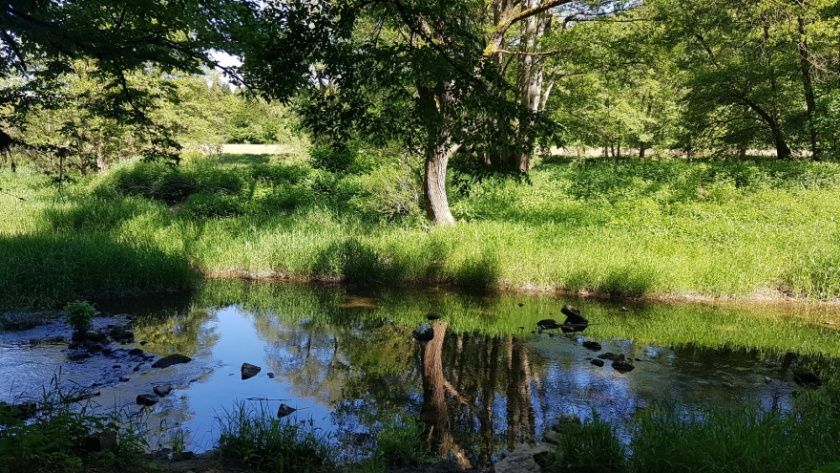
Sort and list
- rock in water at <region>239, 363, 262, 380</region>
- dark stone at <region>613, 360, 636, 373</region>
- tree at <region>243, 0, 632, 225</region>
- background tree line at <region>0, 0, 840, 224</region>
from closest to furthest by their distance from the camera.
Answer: tree at <region>243, 0, 632, 225</region>, background tree line at <region>0, 0, 840, 224</region>, rock in water at <region>239, 363, 262, 380</region>, dark stone at <region>613, 360, 636, 373</region>

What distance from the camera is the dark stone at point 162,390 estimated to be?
684 cm

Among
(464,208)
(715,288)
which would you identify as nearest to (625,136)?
(464,208)

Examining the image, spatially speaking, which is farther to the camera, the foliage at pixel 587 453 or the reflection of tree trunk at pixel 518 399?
the reflection of tree trunk at pixel 518 399

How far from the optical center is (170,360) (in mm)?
8023

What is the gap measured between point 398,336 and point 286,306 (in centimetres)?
284

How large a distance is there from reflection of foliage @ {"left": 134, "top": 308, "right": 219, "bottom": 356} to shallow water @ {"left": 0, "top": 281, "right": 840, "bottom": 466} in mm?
31

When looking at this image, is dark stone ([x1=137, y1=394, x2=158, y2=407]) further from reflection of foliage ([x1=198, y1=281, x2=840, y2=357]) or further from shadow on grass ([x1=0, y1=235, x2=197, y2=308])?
shadow on grass ([x1=0, y1=235, x2=197, y2=308])

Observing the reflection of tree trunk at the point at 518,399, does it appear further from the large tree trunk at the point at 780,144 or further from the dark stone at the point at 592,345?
the large tree trunk at the point at 780,144

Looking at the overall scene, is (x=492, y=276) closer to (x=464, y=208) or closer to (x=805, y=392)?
(x=464, y=208)

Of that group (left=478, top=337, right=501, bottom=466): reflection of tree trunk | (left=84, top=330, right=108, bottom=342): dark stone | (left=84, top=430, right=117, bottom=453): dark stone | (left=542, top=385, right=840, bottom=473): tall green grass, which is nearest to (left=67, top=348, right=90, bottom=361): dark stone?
(left=84, top=330, right=108, bottom=342): dark stone

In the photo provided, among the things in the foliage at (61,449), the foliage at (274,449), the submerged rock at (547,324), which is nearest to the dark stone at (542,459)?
the foliage at (274,449)

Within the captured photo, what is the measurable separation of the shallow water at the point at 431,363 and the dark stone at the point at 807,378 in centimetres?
12

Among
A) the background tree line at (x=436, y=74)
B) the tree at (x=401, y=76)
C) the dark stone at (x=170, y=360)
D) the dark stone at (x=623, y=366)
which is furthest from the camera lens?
the dark stone at (x=623, y=366)

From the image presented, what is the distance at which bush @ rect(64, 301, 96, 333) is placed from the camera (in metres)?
8.56
